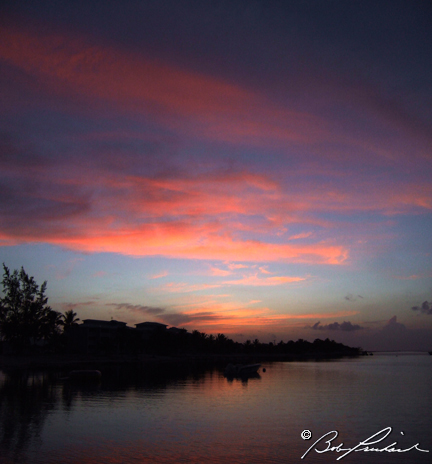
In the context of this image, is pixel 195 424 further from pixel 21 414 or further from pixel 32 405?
→ pixel 32 405

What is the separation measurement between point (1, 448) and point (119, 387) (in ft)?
137

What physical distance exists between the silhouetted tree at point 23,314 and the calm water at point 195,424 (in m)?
71.5

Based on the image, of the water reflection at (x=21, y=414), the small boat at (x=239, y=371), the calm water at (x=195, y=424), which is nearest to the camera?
the calm water at (x=195, y=424)

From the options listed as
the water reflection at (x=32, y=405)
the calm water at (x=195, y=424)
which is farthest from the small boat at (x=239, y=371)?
the calm water at (x=195, y=424)

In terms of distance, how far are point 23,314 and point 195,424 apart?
110 m

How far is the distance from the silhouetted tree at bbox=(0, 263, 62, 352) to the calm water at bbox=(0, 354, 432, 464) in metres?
71.5

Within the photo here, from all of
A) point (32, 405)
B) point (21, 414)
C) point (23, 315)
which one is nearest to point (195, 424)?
point (21, 414)

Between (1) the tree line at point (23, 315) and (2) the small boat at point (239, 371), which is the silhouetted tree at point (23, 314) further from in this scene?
(2) the small boat at point (239, 371)

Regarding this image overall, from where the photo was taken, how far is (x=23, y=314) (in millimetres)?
129375

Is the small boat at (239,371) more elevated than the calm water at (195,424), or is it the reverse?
the calm water at (195,424)

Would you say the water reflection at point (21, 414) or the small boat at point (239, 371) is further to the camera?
the small boat at point (239, 371)

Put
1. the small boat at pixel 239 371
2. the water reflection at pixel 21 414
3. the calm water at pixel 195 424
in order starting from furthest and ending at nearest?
the small boat at pixel 239 371 < the water reflection at pixel 21 414 < the calm water at pixel 195 424

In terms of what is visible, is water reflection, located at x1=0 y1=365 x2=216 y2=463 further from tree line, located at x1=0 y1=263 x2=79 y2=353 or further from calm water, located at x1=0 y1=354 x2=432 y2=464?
tree line, located at x1=0 y1=263 x2=79 y2=353

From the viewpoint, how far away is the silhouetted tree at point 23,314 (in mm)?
125812
